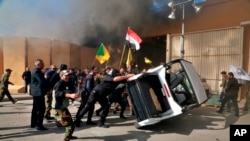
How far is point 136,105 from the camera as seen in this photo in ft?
16.8

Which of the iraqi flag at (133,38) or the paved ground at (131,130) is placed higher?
the iraqi flag at (133,38)

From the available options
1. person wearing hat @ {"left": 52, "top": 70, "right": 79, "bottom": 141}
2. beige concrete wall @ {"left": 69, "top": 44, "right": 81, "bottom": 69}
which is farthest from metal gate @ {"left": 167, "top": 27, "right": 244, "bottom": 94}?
person wearing hat @ {"left": 52, "top": 70, "right": 79, "bottom": 141}

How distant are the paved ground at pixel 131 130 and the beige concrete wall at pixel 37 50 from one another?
7.78 m

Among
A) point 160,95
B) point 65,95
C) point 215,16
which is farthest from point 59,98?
point 215,16

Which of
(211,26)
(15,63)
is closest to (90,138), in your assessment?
(211,26)

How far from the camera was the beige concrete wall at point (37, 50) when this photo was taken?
1410 cm

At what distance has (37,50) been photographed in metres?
14.4

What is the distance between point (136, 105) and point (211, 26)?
8.85 meters

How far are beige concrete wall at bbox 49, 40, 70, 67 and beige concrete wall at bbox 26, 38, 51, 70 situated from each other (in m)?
0.35

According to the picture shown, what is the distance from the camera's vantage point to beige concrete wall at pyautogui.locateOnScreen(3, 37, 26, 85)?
44.6 ft

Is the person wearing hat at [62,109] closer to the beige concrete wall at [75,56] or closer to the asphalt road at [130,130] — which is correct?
the asphalt road at [130,130]

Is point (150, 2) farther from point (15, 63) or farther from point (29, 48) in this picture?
point (15, 63)

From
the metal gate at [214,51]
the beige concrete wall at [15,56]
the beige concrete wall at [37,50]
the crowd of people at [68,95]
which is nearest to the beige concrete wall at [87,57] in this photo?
the beige concrete wall at [37,50]

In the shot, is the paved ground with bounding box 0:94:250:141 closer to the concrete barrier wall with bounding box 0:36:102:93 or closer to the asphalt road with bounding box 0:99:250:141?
the asphalt road with bounding box 0:99:250:141
